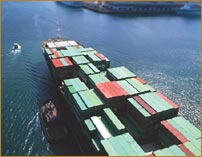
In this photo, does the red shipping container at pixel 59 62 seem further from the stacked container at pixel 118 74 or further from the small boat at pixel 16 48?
the small boat at pixel 16 48

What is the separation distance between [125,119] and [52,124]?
789 inches

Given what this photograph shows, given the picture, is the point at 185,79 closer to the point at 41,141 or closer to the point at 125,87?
the point at 125,87

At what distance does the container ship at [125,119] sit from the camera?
45594mm

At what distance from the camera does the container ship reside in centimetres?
4559

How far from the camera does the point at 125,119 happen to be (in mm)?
57250

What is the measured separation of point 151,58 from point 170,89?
30.1 m

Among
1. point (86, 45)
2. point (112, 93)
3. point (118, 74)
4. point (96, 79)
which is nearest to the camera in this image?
point (112, 93)

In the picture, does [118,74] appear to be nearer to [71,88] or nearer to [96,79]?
[96,79]

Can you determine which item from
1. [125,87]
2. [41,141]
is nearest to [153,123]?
[125,87]

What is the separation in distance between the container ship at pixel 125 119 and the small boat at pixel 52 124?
3.08m

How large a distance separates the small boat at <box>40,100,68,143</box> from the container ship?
3082 mm

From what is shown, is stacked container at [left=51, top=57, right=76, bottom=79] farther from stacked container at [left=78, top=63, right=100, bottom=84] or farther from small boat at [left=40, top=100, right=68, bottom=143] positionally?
small boat at [left=40, top=100, right=68, bottom=143]

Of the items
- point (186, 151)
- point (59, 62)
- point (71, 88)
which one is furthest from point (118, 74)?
point (186, 151)

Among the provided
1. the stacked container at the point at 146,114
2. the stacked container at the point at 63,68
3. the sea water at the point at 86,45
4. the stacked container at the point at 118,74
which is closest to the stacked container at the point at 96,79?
the stacked container at the point at 118,74
